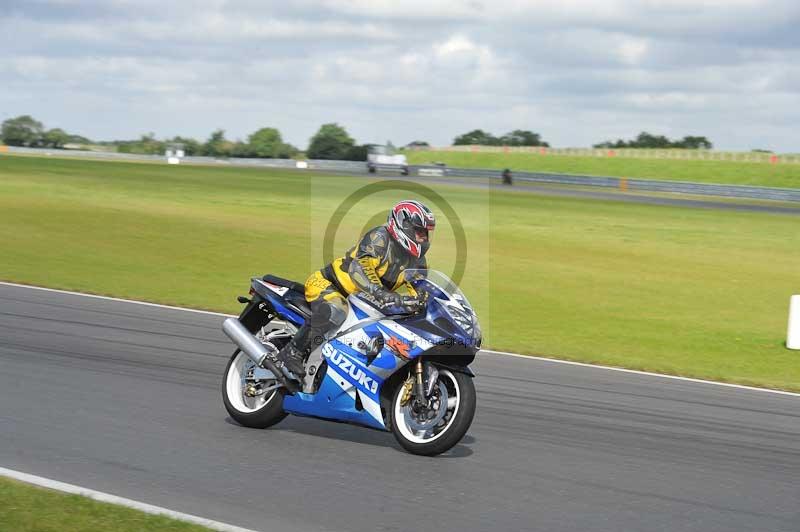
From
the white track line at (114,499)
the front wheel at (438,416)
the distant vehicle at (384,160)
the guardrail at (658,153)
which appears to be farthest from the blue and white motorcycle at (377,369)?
the guardrail at (658,153)

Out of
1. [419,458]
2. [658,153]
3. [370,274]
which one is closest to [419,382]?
[419,458]

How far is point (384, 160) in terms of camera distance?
221ft

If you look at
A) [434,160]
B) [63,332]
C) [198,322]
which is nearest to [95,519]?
[63,332]

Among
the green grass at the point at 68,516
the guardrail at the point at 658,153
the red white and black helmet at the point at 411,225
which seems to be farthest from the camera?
the guardrail at the point at 658,153

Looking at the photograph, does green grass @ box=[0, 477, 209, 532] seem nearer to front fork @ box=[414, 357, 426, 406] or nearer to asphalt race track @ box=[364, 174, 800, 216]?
front fork @ box=[414, 357, 426, 406]

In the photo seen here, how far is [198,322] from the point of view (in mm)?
13898

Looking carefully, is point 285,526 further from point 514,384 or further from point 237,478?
point 514,384

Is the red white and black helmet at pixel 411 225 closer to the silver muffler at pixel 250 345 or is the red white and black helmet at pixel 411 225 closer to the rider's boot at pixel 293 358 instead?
the rider's boot at pixel 293 358

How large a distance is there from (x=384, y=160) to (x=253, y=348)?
5999 centimetres

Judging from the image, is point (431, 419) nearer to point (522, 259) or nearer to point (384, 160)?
point (522, 259)

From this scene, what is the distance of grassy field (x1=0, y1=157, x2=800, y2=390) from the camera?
14.7m

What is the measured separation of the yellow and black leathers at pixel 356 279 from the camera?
7473 millimetres

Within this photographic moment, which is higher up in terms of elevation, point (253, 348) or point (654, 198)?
point (253, 348)

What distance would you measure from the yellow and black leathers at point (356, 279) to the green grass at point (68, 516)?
250 cm
